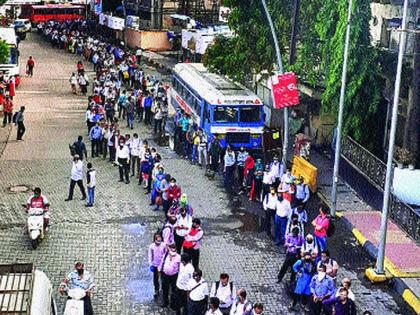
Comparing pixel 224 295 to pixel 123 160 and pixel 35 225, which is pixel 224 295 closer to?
pixel 35 225

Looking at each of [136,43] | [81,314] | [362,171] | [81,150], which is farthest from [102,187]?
[136,43]

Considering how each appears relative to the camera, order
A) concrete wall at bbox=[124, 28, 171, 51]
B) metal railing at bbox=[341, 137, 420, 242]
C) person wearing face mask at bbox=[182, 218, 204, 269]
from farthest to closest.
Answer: concrete wall at bbox=[124, 28, 171, 51], metal railing at bbox=[341, 137, 420, 242], person wearing face mask at bbox=[182, 218, 204, 269]

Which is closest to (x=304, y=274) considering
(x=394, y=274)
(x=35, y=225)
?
(x=394, y=274)

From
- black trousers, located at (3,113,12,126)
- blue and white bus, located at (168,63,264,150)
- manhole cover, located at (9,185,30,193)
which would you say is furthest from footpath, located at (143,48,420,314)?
black trousers, located at (3,113,12,126)

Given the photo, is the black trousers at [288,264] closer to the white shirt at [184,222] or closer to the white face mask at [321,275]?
the white face mask at [321,275]

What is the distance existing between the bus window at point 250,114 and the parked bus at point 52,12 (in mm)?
54708

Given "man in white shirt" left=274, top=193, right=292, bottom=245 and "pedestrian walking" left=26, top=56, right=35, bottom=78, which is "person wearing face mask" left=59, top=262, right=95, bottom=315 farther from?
"pedestrian walking" left=26, top=56, right=35, bottom=78

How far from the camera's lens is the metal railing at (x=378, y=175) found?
19859 millimetres

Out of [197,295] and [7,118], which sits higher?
[197,295]

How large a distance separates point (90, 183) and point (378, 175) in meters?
8.33

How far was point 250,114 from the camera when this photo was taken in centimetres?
2950

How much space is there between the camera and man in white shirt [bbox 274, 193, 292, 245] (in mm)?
19891

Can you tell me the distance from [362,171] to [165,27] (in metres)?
42.4

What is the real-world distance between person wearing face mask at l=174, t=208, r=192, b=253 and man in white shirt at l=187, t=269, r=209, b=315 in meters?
2.97
